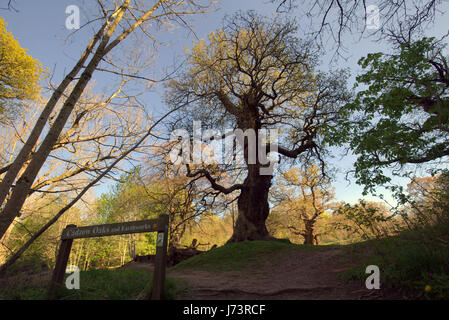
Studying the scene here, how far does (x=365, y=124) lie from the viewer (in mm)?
7754

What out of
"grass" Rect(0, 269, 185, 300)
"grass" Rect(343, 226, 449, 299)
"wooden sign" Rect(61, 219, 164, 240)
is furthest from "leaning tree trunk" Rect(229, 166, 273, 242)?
"wooden sign" Rect(61, 219, 164, 240)

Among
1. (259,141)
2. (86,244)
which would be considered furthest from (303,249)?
(86,244)

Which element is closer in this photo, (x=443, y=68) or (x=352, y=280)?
(x=352, y=280)

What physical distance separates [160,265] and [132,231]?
0.69 m

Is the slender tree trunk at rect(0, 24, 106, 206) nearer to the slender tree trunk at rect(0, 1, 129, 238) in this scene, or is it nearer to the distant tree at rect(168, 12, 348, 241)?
the slender tree trunk at rect(0, 1, 129, 238)

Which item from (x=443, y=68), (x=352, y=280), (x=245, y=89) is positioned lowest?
(x=352, y=280)

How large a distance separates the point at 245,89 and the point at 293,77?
2.41 m

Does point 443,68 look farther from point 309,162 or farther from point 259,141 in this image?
point 259,141

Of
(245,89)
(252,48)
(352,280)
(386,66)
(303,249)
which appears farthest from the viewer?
(245,89)

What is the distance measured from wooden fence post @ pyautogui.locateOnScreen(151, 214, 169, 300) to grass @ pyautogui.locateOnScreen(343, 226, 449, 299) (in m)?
3.32

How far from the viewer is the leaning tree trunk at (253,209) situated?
36.1ft

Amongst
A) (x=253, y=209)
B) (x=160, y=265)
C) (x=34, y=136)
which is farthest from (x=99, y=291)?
(x=253, y=209)

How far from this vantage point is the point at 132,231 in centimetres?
363
